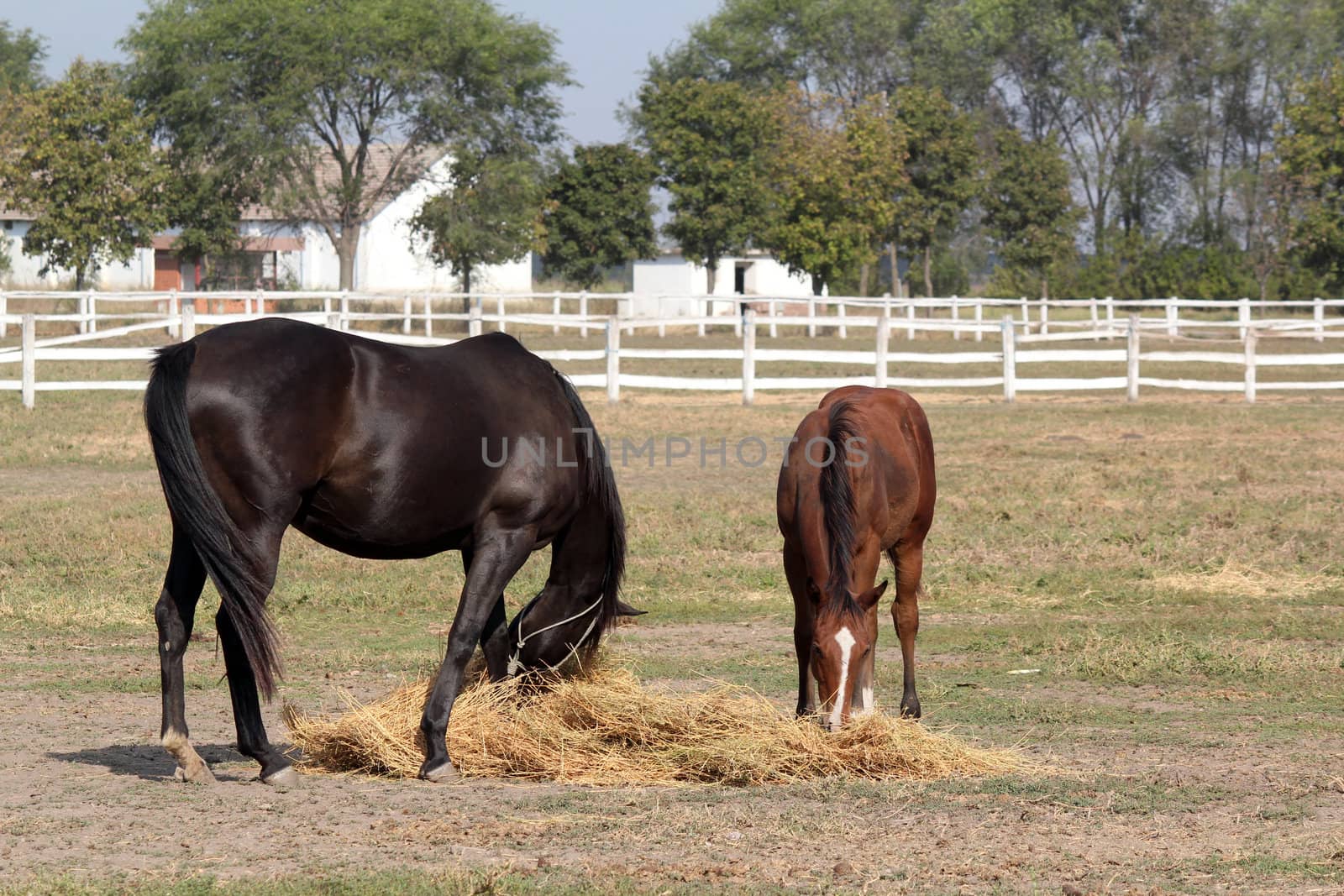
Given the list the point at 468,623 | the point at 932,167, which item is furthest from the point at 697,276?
the point at 468,623

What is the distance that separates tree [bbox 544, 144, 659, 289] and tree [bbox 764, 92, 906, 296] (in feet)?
16.4

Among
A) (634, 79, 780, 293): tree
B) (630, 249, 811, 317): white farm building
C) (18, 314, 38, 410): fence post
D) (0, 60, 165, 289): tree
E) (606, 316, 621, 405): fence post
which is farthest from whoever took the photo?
(630, 249, 811, 317): white farm building

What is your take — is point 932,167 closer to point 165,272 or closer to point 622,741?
point 165,272

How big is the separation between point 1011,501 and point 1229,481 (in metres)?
2.37

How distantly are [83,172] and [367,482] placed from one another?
40.1 meters

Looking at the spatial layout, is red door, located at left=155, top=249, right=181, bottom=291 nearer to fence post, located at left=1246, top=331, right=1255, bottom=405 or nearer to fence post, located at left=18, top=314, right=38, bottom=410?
fence post, located at left=18, top=314, right=38, bottom=410

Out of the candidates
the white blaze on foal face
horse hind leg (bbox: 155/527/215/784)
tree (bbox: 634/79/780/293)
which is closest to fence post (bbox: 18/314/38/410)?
horse hind leg (bbox: 155/527/215/784)

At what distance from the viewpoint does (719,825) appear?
5.08 m

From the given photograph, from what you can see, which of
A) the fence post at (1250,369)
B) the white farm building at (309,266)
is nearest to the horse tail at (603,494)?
the fence post at (1250,369)

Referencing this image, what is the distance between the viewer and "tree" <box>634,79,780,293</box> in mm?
50312

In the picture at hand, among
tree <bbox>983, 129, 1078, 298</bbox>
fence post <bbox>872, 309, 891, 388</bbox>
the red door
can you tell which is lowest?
fence post <bbox>872, 309, 891, 388</bbox>

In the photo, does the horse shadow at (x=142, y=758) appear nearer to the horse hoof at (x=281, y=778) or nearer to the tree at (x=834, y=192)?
the horse hoof at (x=281, y=778)

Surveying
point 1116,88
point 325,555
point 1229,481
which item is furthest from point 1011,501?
point 1116,88

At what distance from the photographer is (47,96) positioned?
42.2m
